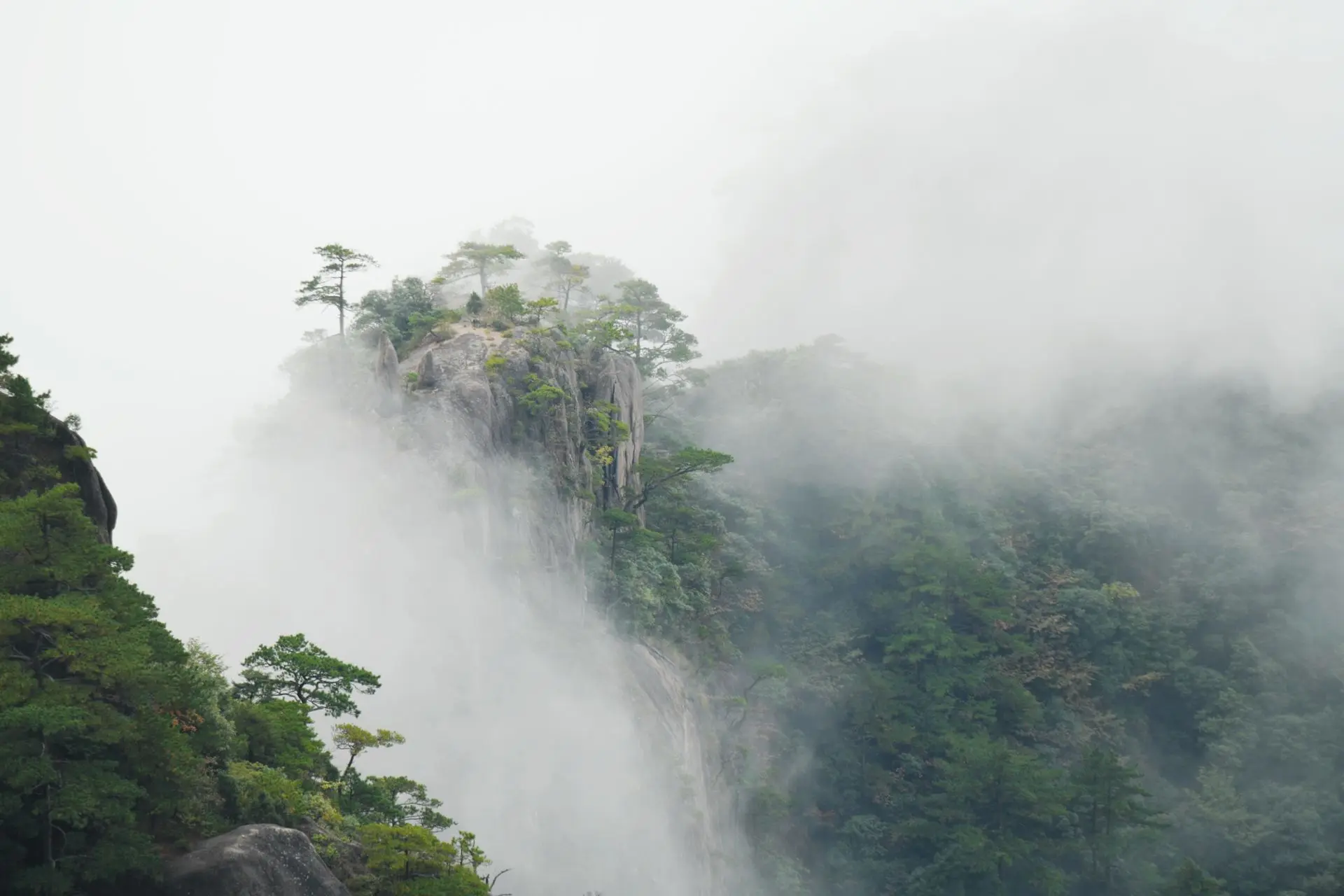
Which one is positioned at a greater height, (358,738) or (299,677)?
(299,677)

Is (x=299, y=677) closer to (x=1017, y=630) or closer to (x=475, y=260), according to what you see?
(x=475, y=260)

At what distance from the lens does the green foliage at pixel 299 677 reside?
77.1 ft

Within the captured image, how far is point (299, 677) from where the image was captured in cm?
2377

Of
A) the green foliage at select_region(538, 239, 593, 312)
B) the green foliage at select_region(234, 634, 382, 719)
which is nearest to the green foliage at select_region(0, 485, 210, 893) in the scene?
the green foliage at select_region(234, 634, 382, 719)

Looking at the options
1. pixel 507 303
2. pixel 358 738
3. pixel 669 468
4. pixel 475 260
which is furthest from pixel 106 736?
pixel 475 260

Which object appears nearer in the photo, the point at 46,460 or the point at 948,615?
the point at 46,460

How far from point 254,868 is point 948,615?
4555 centimetres

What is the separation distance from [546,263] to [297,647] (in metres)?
41.9

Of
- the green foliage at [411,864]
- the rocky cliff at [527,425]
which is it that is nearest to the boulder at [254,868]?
the green foliage at [411,864]

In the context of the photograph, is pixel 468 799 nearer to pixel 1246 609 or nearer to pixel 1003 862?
pixel 1003 862

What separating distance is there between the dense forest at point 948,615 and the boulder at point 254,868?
360 cm

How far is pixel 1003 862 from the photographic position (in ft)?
145

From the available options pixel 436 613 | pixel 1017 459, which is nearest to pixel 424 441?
pixel 436 613

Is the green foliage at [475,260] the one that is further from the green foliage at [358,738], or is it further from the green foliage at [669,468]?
the green foliage at [358,738]
